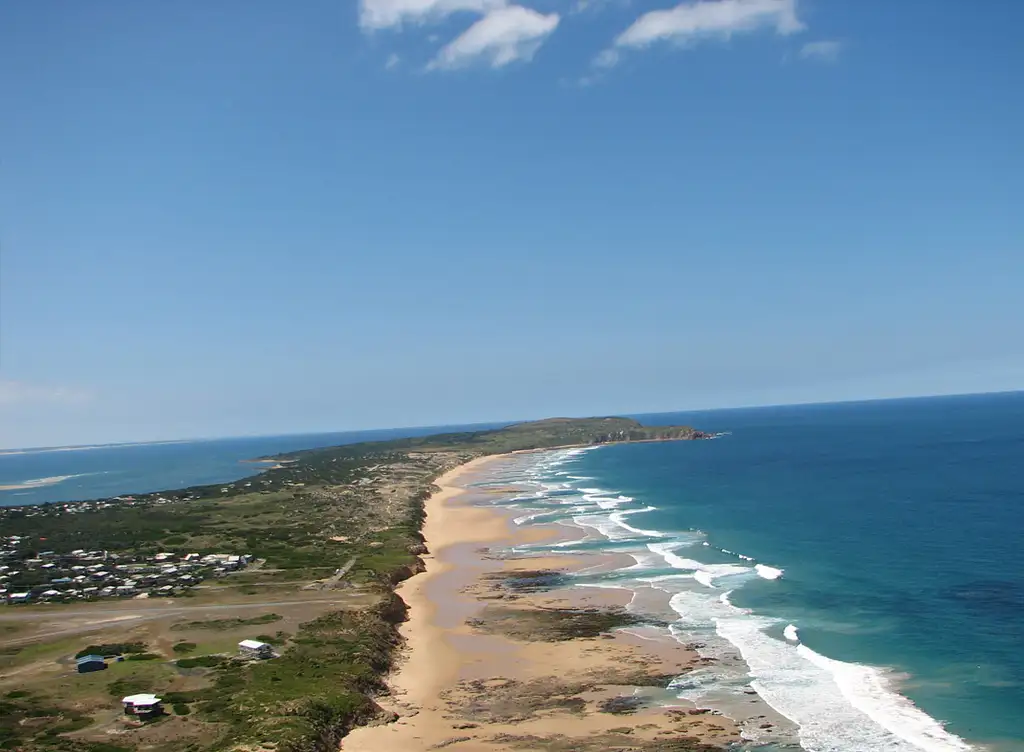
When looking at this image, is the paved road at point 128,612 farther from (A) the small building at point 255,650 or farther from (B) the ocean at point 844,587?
(B) the ocean at point 844,587

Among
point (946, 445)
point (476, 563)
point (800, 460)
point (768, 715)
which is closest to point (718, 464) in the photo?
point (800, 460)

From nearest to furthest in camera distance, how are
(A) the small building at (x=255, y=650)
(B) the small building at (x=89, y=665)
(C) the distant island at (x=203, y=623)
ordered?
(C) the distant island at (x=203, y=623)
(B) the small building at (x=89, y=665)
(A) the small building at (x=255, y=650)

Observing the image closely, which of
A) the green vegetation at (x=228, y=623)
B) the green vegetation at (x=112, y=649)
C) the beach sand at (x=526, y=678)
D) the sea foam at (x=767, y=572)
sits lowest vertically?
the sea foam at (x=767, y=572)

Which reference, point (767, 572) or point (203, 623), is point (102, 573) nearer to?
point (203, 623)

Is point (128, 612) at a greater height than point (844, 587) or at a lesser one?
greater

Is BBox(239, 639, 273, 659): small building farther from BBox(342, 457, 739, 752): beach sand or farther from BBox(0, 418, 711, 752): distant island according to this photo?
BBox(342, 457, 739, 752): beach sand

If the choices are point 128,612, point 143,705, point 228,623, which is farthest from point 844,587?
point 128,612

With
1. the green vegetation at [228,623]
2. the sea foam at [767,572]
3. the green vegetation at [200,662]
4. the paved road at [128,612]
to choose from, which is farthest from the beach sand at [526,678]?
the sea foam at [767,572]
